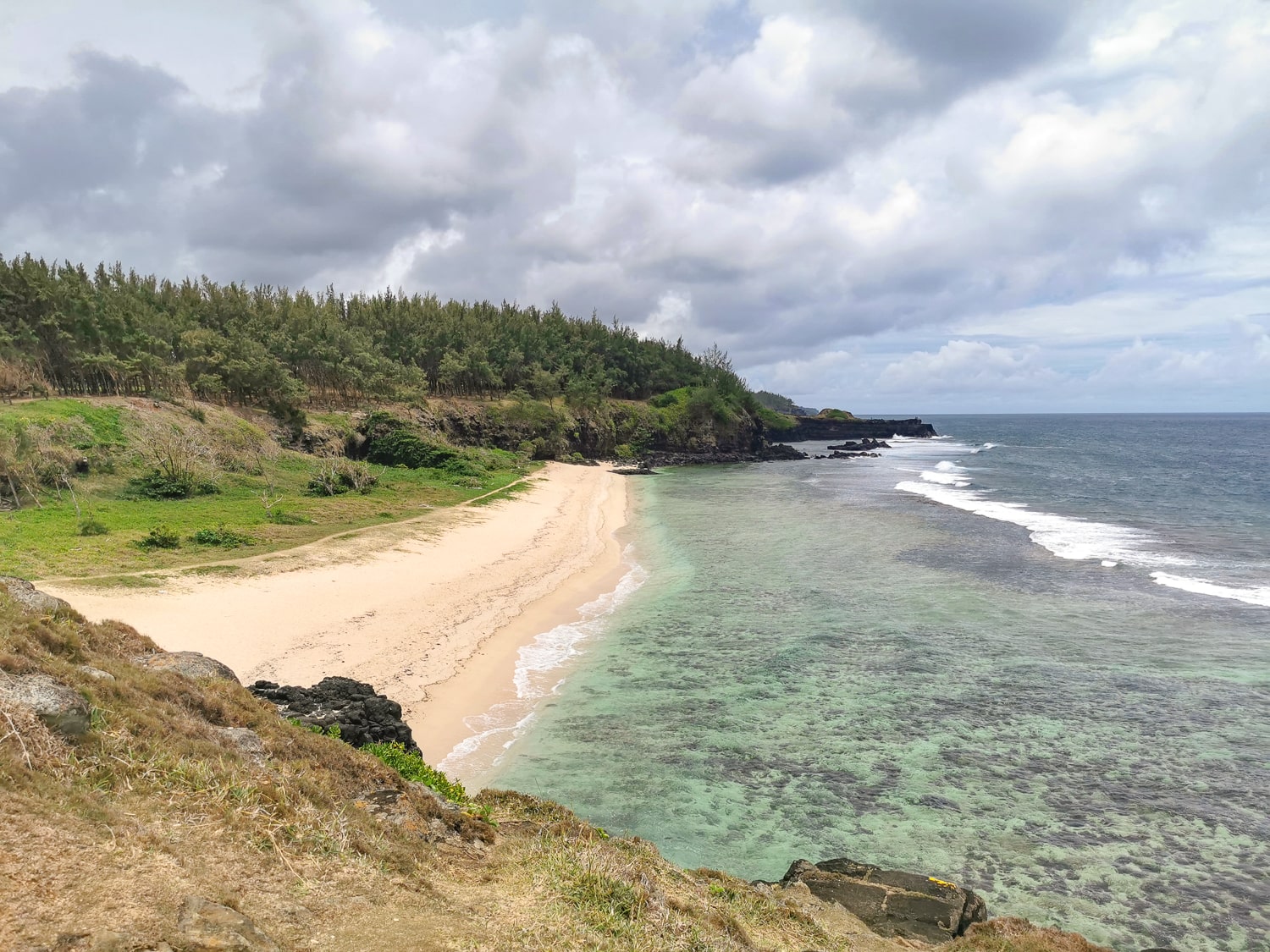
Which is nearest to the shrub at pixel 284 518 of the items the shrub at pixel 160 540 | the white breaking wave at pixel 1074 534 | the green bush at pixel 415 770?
the shrub at pixel 160 540

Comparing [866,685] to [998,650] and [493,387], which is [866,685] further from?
[493,387]

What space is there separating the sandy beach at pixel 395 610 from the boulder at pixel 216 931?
9008 millimetres

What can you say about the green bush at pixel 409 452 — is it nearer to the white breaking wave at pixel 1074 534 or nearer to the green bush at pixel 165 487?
the green bush at pixel 165 487

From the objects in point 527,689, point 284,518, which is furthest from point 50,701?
point 284,518

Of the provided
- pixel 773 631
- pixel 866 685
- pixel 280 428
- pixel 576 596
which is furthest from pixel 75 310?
pixel 866 685

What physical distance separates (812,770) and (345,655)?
459 inches

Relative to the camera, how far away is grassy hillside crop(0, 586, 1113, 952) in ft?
17.3

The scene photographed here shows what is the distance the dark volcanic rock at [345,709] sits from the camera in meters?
12.1

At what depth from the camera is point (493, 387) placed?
8988cm

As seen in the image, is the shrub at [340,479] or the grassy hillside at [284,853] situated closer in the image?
the grassy hillside at [284,853]

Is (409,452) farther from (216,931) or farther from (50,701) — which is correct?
(216,931)

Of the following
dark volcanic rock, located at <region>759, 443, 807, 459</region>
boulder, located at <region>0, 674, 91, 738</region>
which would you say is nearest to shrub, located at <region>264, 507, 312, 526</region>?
boulder, located at <region>0, 674, 91, 738</region>

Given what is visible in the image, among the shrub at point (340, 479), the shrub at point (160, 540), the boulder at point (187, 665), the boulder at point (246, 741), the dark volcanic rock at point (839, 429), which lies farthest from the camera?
the dark volcanic rock at point (839, 429)

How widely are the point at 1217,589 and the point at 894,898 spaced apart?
85.5 ft
